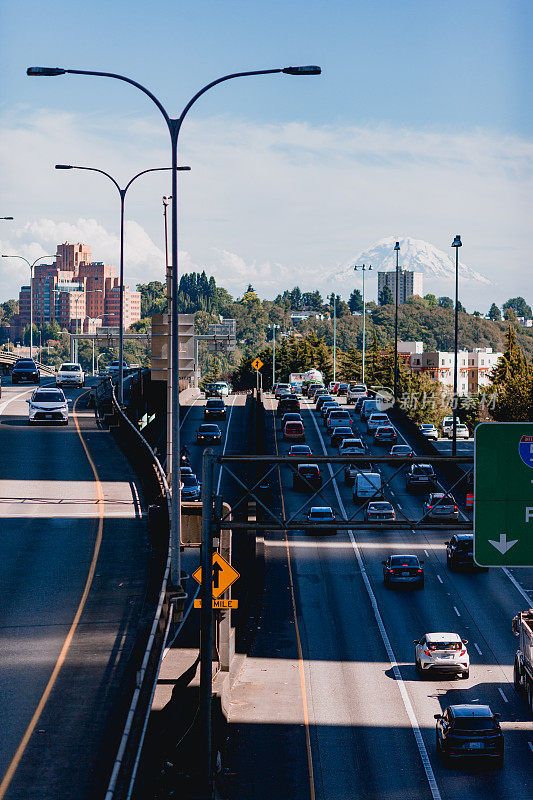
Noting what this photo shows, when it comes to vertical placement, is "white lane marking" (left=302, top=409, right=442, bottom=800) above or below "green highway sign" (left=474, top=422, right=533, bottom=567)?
below

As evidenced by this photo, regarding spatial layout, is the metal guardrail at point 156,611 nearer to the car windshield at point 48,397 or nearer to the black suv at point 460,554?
the car windshield at point 48,397

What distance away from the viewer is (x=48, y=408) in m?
58.1

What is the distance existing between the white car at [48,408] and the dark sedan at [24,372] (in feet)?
94.0

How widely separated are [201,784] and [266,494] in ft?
133

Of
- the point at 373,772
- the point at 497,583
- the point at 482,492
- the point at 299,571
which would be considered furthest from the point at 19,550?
the point at 497,583

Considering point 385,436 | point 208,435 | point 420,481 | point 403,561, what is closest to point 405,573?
Answer: point 403,561

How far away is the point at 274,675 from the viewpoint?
3619 centimetres

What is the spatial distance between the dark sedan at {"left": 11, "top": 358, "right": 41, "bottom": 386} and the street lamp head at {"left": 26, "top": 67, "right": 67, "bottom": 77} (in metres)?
64.8

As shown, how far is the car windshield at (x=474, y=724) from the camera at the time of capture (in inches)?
1082

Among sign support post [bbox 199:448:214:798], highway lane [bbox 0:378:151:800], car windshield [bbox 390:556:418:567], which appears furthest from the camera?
car windshield [bbox 390:556:418:567]

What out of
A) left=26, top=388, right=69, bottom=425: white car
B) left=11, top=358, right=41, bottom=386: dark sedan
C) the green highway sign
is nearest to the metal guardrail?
left=26, top=388, right=69, bottom=425: white car

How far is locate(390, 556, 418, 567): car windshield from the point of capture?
46.7 meters

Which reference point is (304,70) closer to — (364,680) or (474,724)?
(474,724)

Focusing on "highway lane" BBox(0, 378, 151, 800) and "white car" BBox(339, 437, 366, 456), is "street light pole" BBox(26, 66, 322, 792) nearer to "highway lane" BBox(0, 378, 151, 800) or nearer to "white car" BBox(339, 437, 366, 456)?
"highway lane" BBox(0, 378, 151, 800)
